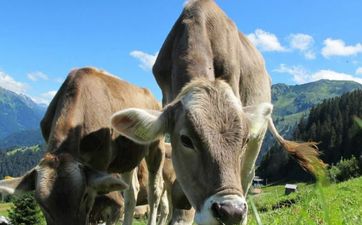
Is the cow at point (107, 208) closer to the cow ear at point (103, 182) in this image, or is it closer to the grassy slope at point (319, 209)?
the cow ear at point (103, 182)

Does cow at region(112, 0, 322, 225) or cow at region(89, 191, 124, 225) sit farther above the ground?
cow at region(112, 0, 322, 225)

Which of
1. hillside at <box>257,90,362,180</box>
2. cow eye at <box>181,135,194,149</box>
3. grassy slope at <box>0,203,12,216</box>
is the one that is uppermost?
hillside at <box>257,90,362,180</box>

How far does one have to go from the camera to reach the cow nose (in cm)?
479

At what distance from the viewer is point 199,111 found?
6.03 m

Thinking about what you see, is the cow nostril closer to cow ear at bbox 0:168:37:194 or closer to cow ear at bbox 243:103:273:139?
cow ear at bbox 243:103:273:139

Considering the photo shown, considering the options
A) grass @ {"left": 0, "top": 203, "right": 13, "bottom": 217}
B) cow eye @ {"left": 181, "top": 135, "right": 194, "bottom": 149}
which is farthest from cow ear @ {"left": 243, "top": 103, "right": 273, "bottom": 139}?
grass @ {"left": 0, "top": 203, "right": 13, "bottom": 217}

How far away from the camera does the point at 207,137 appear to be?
5.68 m

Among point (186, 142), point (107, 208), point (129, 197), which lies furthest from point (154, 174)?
point (186, 142)

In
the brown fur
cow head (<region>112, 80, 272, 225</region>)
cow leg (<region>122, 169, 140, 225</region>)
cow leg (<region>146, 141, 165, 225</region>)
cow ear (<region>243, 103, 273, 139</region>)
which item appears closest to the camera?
cow head (<region>112, 80, 272, 225</region>)

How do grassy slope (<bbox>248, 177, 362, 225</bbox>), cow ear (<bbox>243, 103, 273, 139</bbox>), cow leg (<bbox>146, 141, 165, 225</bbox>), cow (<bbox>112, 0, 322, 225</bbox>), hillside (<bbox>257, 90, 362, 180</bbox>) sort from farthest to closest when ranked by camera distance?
hillside (<bbox>257, 90, 362, 180</bbox>) < cow leg (<bbox>146, 141, 165, 225</bbox>) < cow ear (<bbox>243, 103, 273, 139</bbox>) < cow (<bbox>112, 0, 322, 225</bbox>) < grassy slope (<bbox>248, 177, 362, 225</bbox>)

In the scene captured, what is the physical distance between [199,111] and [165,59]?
3159 millimetres

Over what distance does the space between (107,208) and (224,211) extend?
4949 millimetres

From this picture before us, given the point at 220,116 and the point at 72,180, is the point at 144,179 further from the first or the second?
the point at 220,116

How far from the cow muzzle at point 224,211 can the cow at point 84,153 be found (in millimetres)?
2141
